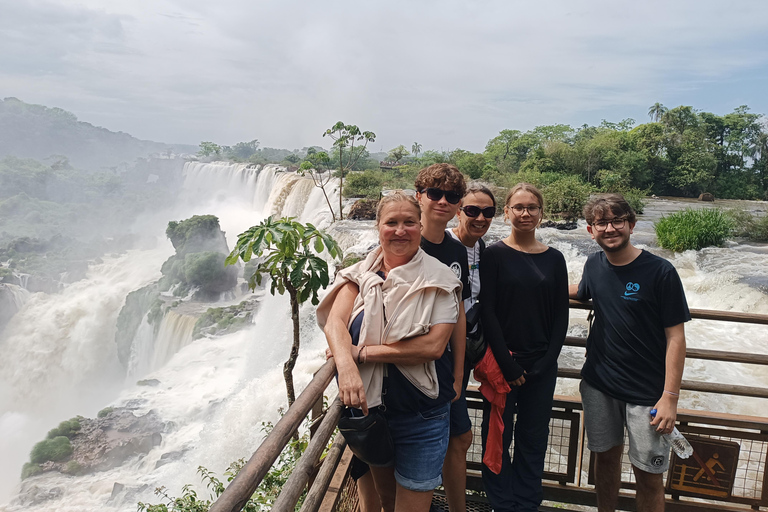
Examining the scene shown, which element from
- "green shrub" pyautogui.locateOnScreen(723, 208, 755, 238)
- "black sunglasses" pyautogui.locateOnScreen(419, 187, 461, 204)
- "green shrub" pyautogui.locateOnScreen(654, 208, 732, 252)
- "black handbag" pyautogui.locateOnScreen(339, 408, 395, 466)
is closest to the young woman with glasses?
"black sunglasses" pyautogui.locateOnScreen(419, 187, 461, 204)

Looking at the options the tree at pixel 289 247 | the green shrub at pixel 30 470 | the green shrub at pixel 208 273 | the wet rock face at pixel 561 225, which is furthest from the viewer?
the green shrub at pixel 208 273

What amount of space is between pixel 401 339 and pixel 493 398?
683 mm

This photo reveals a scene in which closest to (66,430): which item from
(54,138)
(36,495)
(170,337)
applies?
(36,495)

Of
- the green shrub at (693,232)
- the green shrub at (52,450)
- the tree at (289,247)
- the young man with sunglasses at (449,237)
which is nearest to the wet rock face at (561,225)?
the green shrub at (693,232)

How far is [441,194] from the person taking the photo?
5.70 feet

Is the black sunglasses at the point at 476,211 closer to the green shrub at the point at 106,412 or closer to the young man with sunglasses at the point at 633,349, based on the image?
the young man with sunglasses at the point at 633,349

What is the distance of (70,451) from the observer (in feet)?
35.3

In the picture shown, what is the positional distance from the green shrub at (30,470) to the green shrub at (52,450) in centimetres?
12

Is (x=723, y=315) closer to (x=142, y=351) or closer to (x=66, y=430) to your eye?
(x=66, y=430)

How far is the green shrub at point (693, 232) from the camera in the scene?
9.68 meters

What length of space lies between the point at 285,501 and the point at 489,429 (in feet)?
3.31

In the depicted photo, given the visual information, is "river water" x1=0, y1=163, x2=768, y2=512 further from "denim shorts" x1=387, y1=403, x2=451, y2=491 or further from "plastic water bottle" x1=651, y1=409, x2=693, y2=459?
"denim shorts" x1=387, y1=403, x2=451, y2=491

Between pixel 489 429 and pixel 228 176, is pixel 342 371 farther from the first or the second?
pixel 228 176

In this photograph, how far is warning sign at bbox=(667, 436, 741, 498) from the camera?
84.2 inches
